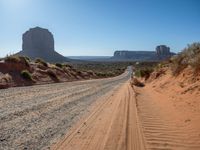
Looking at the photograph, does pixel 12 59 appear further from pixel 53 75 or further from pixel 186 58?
pixel 186 58

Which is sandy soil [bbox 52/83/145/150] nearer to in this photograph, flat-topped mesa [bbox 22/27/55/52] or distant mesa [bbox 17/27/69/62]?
distant mesa [bbox 17/27/69/62]

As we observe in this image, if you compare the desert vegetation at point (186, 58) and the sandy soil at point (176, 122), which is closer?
the sandy soil at point (176, 122)

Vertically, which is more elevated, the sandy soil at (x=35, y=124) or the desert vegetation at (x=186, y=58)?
the desert vegetation at (x=186, y=58)

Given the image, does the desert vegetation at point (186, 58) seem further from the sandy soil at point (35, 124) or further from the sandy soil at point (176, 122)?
the sandy soil at point (35, 124)

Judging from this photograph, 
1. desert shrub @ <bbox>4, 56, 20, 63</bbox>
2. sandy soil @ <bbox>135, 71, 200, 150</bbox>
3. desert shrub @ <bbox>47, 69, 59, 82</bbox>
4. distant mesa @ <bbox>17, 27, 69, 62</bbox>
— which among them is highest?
distant mesa @ <bbox>17, 27, 69, 62</bbox>

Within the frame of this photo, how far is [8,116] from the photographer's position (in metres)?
13.4

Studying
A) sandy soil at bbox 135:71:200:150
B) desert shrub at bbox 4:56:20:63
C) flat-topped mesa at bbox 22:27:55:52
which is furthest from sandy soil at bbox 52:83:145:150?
flat-topped mesa at bbox 22:27:55:52

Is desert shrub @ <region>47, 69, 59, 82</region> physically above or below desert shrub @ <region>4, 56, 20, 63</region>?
below

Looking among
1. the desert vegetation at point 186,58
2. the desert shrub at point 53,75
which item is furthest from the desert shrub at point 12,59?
the desert vegetation at point 186,58

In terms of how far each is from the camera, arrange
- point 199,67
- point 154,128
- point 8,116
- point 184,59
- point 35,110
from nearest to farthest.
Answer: point 154,128 → point 8,116 → point 35,110 → point 199,67 → point 184,59

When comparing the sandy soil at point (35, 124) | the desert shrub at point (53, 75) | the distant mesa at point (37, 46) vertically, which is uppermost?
the distant mesa at point (37, 46)

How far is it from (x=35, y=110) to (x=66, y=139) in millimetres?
6085

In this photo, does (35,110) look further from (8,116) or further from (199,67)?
(199,67)

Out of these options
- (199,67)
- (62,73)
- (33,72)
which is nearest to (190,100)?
(199,67)
